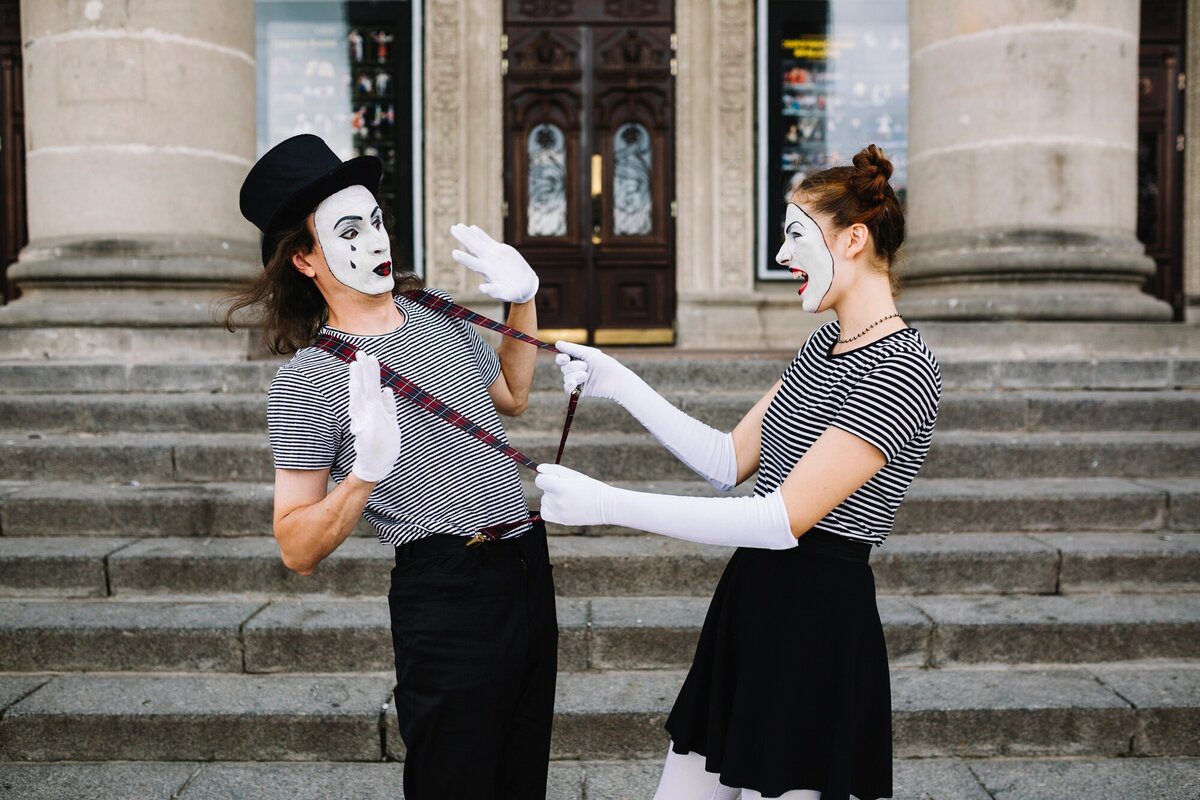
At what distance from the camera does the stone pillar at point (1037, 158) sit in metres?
6.44

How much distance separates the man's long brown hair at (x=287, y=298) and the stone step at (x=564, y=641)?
6.51ft

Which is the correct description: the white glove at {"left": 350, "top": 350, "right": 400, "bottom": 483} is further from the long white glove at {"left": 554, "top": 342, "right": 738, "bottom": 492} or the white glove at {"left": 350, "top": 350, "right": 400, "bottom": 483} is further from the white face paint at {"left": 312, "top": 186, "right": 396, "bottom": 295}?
the long white glove at {"left": 554, "top": 342, "right": 738, "bottom": 492}

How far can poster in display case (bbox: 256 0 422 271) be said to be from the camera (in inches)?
386

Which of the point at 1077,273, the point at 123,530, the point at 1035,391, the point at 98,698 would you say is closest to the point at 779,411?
the point at 98,698

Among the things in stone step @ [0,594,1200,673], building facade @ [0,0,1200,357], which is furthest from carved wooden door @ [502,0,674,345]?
stone step @ [0,594,1200,673]

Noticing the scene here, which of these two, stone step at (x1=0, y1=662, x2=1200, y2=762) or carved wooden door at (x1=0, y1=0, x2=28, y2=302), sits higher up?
carved wooden door at (x1=0, y1=0, x2=28, y2=302)

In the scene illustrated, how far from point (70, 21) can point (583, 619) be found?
5409 mm

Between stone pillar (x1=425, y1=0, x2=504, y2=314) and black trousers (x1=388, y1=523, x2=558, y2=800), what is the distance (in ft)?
25.0

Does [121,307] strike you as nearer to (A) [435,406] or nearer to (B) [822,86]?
(A) [435,406]

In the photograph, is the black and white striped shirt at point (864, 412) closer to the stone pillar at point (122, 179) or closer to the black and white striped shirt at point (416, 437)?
the black and white striped shirt at point (416, 437)

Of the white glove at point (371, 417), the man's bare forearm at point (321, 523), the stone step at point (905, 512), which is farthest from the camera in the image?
the stone step at point (905, 512)

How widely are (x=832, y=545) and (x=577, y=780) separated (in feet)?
5.98

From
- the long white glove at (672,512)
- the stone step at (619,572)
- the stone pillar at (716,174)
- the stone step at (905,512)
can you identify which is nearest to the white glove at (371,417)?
the long white glove at (672,512)

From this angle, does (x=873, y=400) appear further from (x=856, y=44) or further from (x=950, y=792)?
(x=856, y=44)
